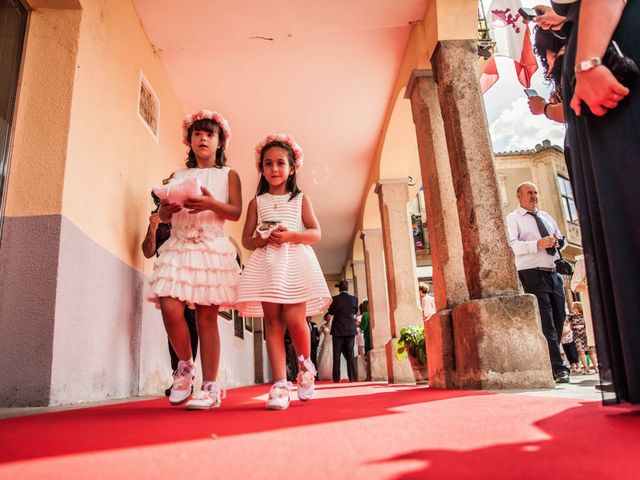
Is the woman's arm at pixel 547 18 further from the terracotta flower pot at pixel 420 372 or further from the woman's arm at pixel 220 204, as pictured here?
the terracotta flower pot at pixel 420 372

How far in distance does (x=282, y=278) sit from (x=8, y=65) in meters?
2.19

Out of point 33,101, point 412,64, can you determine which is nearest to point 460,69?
point 412,64

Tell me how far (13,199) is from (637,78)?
3065 mm

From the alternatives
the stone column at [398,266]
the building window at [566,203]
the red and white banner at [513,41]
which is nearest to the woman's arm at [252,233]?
the red and white banner at [513,41]

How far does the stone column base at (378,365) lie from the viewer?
8.22 meters

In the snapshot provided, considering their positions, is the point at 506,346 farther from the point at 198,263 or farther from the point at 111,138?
the point at 111,138

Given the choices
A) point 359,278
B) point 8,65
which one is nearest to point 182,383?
point 8,65

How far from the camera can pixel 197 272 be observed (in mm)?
2414

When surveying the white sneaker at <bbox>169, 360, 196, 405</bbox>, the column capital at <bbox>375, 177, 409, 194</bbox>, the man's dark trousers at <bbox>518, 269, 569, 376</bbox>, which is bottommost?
the white sneaker at <bbox>169, 360, 196, 405</bbox>

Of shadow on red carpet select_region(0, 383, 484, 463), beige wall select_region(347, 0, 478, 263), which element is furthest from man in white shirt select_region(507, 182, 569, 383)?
shadow on red carpet select_region(0, 383, 484, 463)

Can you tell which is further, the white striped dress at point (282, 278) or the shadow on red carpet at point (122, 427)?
the white striped dress at point (282, 278)

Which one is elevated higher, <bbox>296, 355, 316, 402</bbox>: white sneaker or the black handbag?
the black handbag

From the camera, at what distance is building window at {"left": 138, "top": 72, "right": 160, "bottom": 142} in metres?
4.47

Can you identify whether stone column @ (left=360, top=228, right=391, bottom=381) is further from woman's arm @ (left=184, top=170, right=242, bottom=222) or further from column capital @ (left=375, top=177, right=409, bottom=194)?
woman's arm @ (left=184, top=170, right=242, bottom=222)
